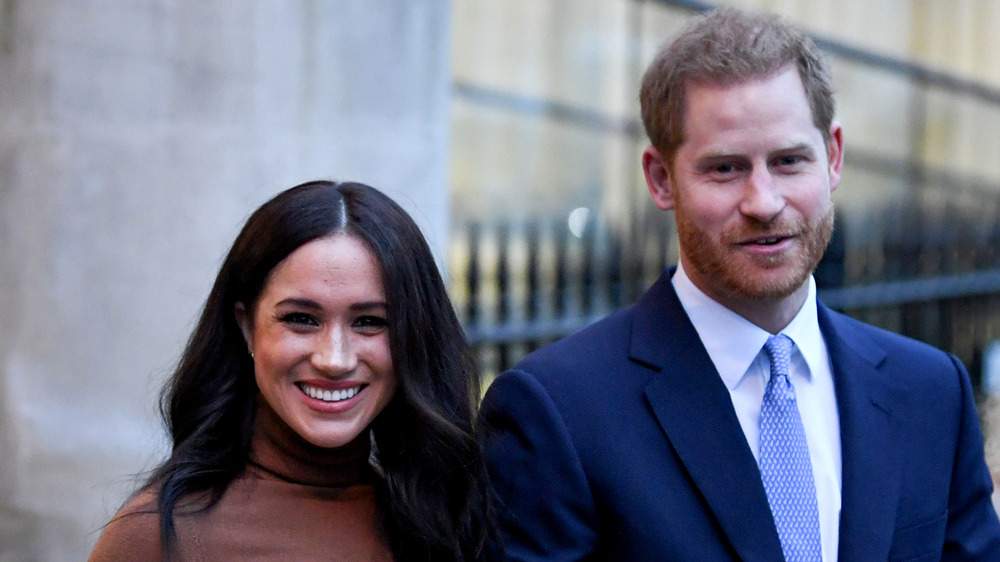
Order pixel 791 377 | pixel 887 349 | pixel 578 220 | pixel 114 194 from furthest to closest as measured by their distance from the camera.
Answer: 1. pixel 578 220
2. pixel 114 194
3. pixel 887 349
4. pixel 791 377

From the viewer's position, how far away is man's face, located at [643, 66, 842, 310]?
254cm

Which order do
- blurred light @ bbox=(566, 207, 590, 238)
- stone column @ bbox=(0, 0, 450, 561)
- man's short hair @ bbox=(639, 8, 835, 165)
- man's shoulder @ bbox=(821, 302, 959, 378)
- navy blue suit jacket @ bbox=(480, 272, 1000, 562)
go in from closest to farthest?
navy blue suit jacket @ bbox=(480, 272, 1000, 562), man's short hair @ bbox=(639, 8, 835, 165), man's shoulder @ bbox=(821, 302, 959, 378), stone column @ bbox=(0, 0, 450, 561), blurred light @ bbox=(566, 207, 590, 238)

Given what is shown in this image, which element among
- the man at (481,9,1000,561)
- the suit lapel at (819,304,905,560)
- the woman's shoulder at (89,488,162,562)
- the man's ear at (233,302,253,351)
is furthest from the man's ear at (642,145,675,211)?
the woman's shoulder at (89,488,162,562)

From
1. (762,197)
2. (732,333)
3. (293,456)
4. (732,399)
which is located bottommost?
(293,456)

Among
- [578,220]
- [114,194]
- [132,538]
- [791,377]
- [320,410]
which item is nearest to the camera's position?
[132,538]

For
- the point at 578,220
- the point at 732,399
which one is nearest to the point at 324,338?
the point at 732,399

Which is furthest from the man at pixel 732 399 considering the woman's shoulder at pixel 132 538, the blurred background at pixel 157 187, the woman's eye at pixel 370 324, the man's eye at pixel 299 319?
the blurred background at pixel 157 187

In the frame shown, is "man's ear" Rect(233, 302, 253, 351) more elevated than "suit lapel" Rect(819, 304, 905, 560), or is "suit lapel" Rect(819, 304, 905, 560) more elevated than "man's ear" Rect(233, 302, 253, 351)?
"man's ear" Rect(233, 302, 253, 351)

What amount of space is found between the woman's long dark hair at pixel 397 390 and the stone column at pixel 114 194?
1.75m

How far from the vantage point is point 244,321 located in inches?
104

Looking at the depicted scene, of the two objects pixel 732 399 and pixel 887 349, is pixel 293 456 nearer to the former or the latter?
pixel 732 399

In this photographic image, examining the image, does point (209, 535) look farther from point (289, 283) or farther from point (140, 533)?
point (289, 283)

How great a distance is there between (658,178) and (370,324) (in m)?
0.74

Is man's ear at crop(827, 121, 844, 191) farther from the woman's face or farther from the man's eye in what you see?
the man's eye
